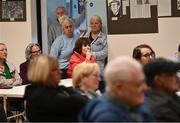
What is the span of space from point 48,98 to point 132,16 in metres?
4.70

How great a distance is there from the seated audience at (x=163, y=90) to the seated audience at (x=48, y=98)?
527mm

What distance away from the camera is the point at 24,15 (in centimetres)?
807

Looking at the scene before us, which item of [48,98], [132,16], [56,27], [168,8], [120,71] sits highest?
[168,8]

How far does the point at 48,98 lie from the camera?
2.87 meters

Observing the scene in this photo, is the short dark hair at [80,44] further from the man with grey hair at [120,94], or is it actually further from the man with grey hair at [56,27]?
the man with grey hair at [120,94]

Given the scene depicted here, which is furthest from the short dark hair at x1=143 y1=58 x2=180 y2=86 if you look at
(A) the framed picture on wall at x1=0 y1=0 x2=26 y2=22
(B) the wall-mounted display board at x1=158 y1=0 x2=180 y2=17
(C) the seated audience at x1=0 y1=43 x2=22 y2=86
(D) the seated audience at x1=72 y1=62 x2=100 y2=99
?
(A) the framed picture on wall at x1=0 y1=0 x2=26 y2=22

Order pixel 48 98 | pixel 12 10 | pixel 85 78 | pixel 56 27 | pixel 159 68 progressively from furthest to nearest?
pixel 56 27 < pixel 12 10 < pixel 85 78 < pixel 48 98 < pixel 159 68

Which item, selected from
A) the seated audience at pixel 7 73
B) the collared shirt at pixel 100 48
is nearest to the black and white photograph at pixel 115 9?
the collared shirt at pixel 100 48

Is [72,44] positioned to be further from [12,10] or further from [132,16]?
[12,10]

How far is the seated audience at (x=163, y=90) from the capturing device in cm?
259

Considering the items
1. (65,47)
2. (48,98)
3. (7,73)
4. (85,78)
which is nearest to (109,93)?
(48,98)

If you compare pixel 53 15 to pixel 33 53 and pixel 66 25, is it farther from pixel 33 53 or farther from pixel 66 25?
pixel 33 53

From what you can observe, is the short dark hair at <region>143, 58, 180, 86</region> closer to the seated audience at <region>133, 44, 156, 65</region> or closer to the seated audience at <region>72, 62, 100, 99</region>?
the seated audience at <region>72, 62, 100, 99</region>

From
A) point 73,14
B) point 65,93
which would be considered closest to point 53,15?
point 73,14
